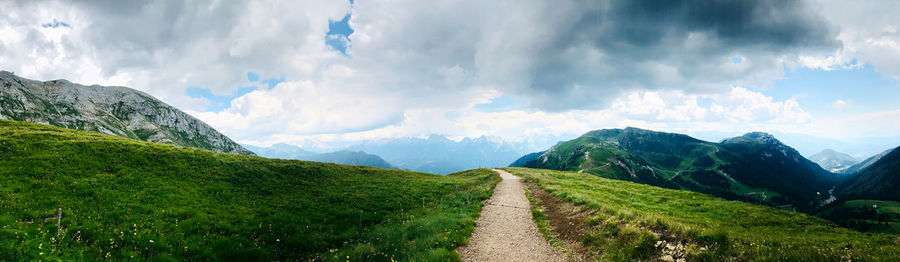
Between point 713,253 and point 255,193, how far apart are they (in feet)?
115

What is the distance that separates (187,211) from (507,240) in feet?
71.6

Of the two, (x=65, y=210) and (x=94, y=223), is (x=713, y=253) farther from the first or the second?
(x=65, y=210)

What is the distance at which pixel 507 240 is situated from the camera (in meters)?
16.2

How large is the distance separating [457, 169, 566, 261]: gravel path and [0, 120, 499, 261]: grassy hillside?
83 centimetres

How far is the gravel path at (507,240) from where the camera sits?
13.8 m

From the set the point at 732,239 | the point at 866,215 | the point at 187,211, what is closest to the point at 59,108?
the point at 187,211

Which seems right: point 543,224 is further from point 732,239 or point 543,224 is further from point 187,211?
point 187,211

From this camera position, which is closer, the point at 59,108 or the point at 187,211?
the point at 187,211

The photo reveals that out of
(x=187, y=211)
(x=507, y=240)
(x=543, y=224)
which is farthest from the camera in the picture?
(x=187, y=211)

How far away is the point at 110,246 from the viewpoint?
1425 centimetres

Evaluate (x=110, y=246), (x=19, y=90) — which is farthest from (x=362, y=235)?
(x=19, y=90)

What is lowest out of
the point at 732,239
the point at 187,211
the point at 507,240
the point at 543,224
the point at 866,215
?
the point at 866,215

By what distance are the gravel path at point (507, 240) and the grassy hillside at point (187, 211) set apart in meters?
0.83

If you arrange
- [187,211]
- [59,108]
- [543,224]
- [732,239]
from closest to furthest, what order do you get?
[732,239]
[543,224]
[187,211]
[59,108]
